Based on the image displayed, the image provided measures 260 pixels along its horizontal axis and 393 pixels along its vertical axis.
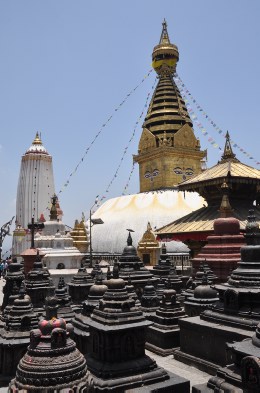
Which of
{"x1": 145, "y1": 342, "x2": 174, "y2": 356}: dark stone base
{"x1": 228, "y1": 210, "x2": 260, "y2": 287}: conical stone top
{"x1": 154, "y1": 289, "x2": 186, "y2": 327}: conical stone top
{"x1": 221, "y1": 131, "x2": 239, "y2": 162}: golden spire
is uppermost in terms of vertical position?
{"x1": 221, "y1": 131, "x2": 239, "y2": 162}: golden spire

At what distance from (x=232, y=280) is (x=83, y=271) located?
9.55 metres

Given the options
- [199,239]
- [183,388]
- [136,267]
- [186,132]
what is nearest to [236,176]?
[199,239]

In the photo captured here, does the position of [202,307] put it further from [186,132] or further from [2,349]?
[186,132]

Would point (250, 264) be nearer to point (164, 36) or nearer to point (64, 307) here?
point (64, 307)

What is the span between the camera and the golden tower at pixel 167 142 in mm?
41484

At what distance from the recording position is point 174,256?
31359 mm

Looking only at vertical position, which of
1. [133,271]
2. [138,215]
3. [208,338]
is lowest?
[208,338]

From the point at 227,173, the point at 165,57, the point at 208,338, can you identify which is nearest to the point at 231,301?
the point at 208,338

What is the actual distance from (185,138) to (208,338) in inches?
1337

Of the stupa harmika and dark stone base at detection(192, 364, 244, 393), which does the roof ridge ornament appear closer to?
the stupa harmika

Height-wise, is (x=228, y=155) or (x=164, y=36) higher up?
(x=164, y=36)

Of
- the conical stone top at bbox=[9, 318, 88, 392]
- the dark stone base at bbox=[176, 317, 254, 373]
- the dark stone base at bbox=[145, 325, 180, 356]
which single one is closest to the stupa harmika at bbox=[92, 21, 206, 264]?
the dark stone base at bbox=[145, 325, 180, 356]

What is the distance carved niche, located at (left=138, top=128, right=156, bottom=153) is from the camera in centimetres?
4259

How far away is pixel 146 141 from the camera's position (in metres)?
43.2
